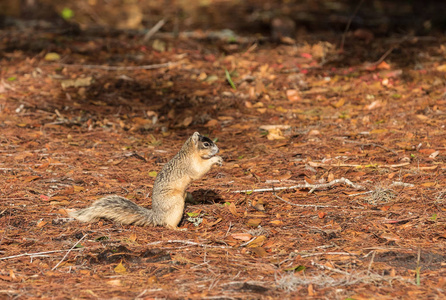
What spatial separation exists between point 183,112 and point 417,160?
292 centimetres

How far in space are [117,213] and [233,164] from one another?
5.16 feet

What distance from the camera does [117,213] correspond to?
4.00m

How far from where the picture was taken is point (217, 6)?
13.9m

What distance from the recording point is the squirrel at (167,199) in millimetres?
4020

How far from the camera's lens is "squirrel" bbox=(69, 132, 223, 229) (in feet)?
13.2

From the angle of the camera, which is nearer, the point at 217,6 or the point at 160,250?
the point at 160,250

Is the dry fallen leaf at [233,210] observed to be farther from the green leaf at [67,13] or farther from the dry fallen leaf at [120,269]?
the green leaf at [67,13]

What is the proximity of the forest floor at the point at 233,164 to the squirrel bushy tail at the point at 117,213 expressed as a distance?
0.23ft

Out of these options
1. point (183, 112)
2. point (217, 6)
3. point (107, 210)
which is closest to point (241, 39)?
point (183, 112)

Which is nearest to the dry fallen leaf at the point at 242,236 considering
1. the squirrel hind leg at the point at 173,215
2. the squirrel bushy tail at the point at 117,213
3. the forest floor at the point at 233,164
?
the forest floor at the point at 233,164

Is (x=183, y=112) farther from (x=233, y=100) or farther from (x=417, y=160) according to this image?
(x=417, y=160)

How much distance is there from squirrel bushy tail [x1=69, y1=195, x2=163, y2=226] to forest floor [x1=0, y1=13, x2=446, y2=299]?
0.23 feet

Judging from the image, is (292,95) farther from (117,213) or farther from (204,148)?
(117,213)

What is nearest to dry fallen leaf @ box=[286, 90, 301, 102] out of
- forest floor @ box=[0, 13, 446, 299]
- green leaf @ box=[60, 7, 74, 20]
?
forest floor @ box=[0, 13, 446, 299]
